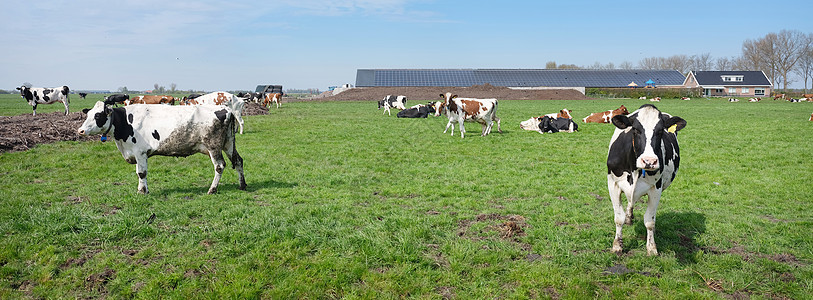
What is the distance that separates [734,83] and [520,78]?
38903 millimetres

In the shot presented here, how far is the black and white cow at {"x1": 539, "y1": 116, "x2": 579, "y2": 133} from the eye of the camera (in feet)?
64.5

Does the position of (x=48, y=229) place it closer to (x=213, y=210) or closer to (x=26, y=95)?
(x=213, y=210)

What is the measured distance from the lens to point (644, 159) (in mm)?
5031

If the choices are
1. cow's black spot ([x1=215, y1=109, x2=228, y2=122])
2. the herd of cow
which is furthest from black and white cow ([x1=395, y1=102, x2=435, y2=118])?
cow's black spot ([x1=215, y1=109, x2=228, y2=122])

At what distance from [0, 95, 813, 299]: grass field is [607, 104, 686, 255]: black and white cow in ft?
1.84

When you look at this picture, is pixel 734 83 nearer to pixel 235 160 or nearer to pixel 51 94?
pixel 51 94

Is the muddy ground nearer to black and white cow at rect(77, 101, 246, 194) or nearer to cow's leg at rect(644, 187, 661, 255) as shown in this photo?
black and white cow at rect(77, 101, 246, 194)

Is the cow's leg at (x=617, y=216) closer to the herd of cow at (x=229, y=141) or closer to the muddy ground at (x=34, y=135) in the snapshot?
the herd of cow at (x=229, y=141)

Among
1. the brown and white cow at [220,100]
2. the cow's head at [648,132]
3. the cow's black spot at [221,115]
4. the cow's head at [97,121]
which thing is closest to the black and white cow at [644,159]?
the cow's head at [648,132]

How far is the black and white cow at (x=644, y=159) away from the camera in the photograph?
525cm

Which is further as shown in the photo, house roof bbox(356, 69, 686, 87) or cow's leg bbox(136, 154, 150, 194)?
house roof bbox(356, 69, 686, 87)

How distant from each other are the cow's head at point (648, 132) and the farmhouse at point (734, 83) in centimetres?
9239

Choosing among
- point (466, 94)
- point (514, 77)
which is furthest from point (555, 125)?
point (514, 77)

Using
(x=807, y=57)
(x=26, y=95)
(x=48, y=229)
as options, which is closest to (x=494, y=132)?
(x=48, y=229)
